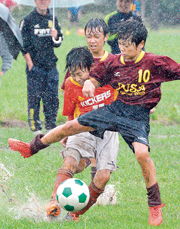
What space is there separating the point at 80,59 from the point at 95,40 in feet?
1.75

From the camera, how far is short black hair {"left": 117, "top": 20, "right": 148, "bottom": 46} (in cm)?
414

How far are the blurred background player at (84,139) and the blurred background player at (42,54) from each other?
3696 mm

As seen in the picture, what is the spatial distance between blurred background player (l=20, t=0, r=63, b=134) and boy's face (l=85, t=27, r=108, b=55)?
3.27m

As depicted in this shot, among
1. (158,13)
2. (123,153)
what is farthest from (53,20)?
(158,13)

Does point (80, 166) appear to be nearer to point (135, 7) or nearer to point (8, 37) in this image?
point (8, 37)

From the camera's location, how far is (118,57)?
4.28m

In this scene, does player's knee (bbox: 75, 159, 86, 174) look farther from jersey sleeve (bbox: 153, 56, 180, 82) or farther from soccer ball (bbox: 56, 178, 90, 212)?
jersey sleeve (bbox: 153, 56, 180, 82)

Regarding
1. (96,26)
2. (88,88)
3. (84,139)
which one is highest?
(96,26)

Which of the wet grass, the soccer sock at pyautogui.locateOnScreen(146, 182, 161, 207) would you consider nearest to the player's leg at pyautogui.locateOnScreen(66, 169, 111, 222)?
the wet grass

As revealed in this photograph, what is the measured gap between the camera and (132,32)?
4160 mm

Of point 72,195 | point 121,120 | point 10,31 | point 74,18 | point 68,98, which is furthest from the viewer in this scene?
point 74,18

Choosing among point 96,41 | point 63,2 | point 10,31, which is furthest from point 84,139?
point 63,2

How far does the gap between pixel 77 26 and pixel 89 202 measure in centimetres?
2455

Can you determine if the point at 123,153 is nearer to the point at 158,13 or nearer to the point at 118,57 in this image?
the point at 118,57
